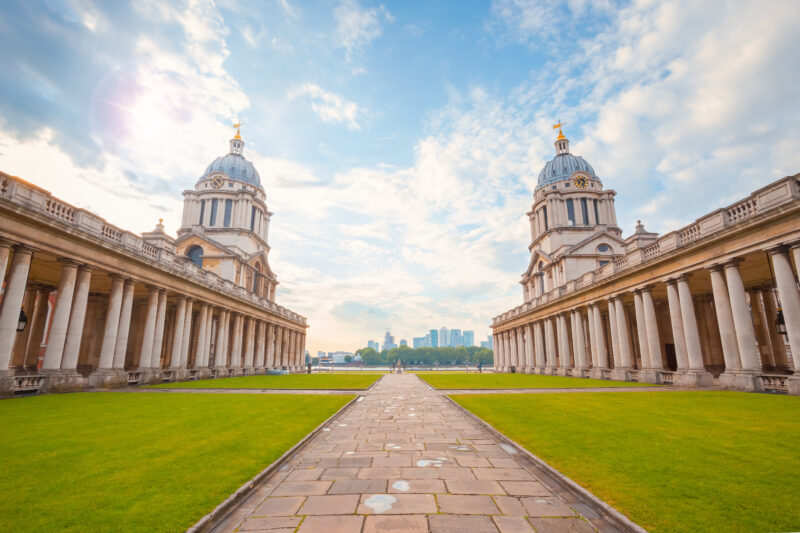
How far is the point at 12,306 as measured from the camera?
16688 millimetres

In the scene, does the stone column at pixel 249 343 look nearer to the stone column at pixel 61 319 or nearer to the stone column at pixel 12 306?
the stone column at pixel 61 319

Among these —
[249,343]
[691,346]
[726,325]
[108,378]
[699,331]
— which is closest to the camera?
[726,325]

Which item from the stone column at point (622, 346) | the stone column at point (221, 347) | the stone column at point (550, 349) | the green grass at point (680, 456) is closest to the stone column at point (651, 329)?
the stone column at point (622, 346)

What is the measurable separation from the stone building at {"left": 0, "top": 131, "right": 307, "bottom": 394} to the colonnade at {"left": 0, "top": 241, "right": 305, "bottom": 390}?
0.06 m

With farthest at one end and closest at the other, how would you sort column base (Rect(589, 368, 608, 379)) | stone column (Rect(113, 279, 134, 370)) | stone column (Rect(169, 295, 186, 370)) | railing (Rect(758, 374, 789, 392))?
column base (Rect(589, 368, 608, 379)), stone column (Rect(169, 295, 186, 370)), stone column (Rect(113, 279, 134, 370)), railing (Rect(758, 374, 789, 392))

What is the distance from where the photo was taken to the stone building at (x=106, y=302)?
16969mm

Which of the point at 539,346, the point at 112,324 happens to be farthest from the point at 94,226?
the point at 539,346

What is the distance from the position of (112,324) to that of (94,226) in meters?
6.03

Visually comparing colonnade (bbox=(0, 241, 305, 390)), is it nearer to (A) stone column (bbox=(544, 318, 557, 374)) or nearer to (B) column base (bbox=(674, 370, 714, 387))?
(B) column base (bbox=(674, 370, 714, 387))

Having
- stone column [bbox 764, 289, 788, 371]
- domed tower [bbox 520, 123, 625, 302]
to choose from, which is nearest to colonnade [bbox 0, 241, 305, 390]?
domed tower [bbox 520, 123, 625, 302]

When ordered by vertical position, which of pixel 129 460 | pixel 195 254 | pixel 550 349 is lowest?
pixel 129 460

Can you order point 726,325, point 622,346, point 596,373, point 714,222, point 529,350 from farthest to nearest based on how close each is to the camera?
point 529,350, point 596,373, point 622,346, point 726,325, point 714,222

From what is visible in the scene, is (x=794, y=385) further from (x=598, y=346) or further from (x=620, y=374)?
(x=598, y=346)

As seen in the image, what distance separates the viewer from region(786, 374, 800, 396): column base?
1548 cm
